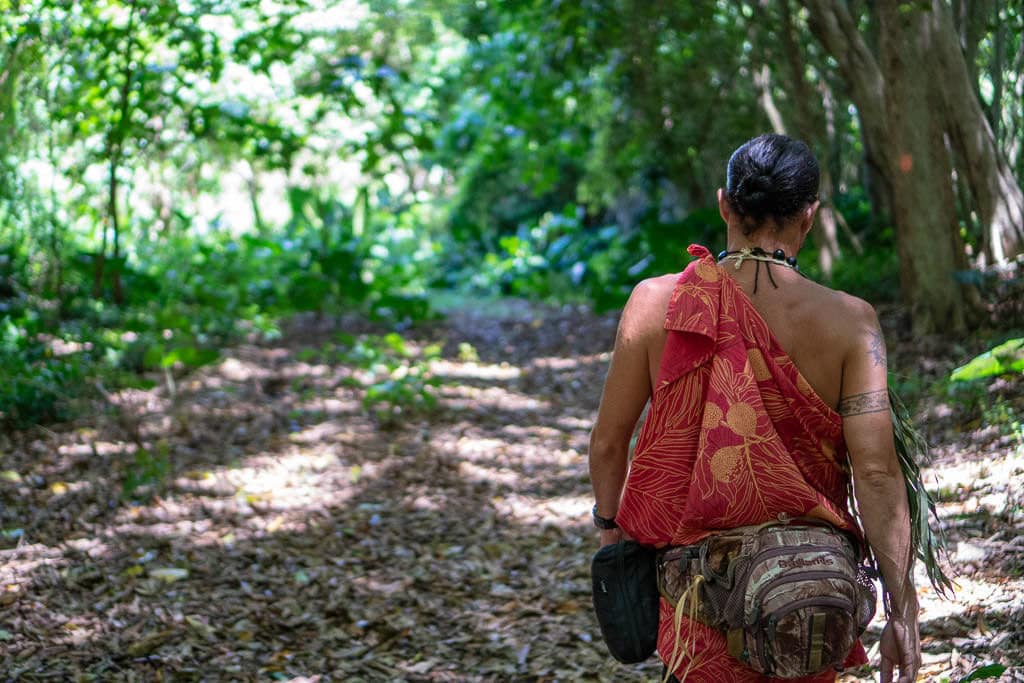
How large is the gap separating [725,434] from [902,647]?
663 mm

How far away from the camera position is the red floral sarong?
1.98 metres

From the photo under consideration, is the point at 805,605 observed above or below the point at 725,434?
below

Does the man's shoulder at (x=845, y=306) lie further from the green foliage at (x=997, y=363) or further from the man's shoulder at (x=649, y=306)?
the green foliage at (x=997, y=363)

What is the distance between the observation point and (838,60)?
6.80 meters

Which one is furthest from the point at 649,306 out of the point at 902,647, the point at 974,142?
the point at 974,142

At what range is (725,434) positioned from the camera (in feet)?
6.53

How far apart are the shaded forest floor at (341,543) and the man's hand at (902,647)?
515mm

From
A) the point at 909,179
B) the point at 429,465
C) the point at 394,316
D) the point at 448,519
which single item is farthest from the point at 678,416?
the point at 394,316

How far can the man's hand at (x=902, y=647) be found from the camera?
83.0 inches

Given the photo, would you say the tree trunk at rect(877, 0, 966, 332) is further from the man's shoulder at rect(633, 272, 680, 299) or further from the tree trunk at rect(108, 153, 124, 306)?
the tree trunk at rect(108, 153, 124, 306)

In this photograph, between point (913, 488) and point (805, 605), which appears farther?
point (913, 488)

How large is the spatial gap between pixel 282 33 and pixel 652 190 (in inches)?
322

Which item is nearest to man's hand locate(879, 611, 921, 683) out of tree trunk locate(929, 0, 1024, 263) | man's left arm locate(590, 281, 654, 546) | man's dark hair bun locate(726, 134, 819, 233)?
man's left arm locate(590, 281, 654, 546)

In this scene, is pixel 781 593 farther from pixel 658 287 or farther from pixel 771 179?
pixel 771 179
